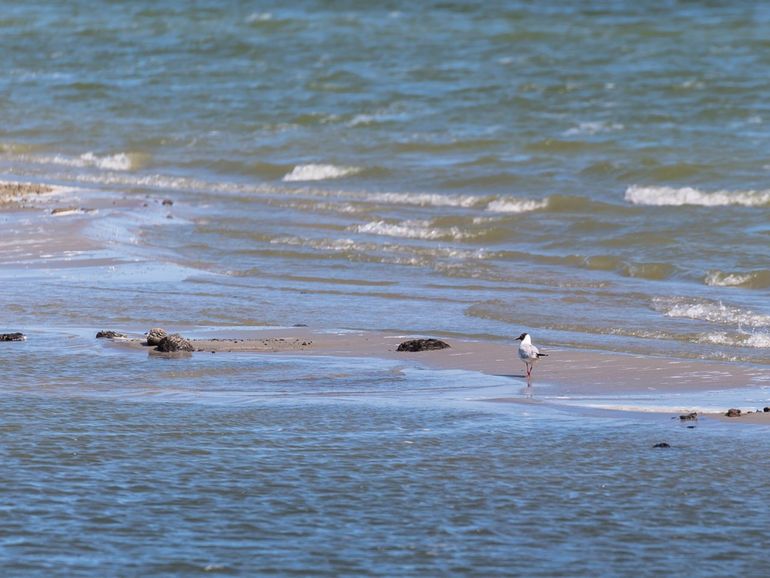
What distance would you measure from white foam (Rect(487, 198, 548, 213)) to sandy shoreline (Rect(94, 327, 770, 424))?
7.61m

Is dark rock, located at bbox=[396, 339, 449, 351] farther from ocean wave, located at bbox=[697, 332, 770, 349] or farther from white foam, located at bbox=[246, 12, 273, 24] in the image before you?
white foam, located at bbox=[246, 12, 273, 24]

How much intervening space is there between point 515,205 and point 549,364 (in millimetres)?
8855

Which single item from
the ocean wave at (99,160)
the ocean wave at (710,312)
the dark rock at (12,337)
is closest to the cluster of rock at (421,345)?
the ocean wave at (710,312)

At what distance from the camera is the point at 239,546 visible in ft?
18.2

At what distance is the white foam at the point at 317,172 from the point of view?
21062 millimetres

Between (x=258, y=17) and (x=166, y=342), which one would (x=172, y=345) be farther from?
(x=258, y=17)

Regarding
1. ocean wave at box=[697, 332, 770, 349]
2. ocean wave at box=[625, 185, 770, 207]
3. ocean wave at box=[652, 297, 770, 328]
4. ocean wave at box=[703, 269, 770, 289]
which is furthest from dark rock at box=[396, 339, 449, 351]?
ocean wave at box=[625, 185, 770, 207]

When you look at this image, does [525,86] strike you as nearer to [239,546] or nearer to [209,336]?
[209,336]

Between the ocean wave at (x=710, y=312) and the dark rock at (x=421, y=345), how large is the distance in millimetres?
2233

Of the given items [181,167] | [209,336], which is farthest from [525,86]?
[209,336]

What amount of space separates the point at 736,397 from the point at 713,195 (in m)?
10.2

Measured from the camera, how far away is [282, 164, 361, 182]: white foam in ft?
69.1

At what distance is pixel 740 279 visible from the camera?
1273cm

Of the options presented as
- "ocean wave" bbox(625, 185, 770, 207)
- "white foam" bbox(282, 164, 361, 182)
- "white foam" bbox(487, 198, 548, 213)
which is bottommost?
"white foam" bbox(487, 198, 548, 213)
